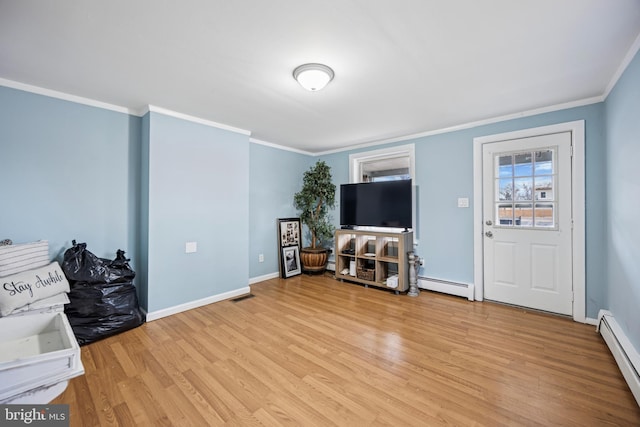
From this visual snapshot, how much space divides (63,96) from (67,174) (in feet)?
2.44

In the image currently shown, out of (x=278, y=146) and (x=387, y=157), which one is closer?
(x=387, y=157)

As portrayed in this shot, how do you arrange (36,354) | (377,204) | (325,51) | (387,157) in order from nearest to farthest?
(36,354)
(325,51)
(377,204)
(387,157)

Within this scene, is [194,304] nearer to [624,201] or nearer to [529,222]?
[529,222]

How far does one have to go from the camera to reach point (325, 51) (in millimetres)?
1825

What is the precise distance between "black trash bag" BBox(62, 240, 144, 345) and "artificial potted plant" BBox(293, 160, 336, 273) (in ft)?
8.35

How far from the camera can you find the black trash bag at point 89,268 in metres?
2.31

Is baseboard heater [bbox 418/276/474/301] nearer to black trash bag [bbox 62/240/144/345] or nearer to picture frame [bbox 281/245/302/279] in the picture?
picture frame [bbox 281/245/302/279]

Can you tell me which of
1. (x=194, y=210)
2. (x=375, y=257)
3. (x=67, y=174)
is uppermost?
(x=67, y=174)

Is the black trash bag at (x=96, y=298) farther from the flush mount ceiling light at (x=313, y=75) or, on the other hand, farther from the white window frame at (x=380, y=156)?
the white window frame at (x=380, y=156)

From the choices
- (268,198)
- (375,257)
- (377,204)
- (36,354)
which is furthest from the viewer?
(268,198)

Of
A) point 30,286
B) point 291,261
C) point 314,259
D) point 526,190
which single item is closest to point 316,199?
point 314,259

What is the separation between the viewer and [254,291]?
3.73 metres

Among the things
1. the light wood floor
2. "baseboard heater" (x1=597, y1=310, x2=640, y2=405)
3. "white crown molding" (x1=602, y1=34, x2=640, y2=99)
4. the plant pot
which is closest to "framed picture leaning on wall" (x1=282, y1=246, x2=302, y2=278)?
the plant pot

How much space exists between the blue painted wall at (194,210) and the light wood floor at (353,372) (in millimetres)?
431
